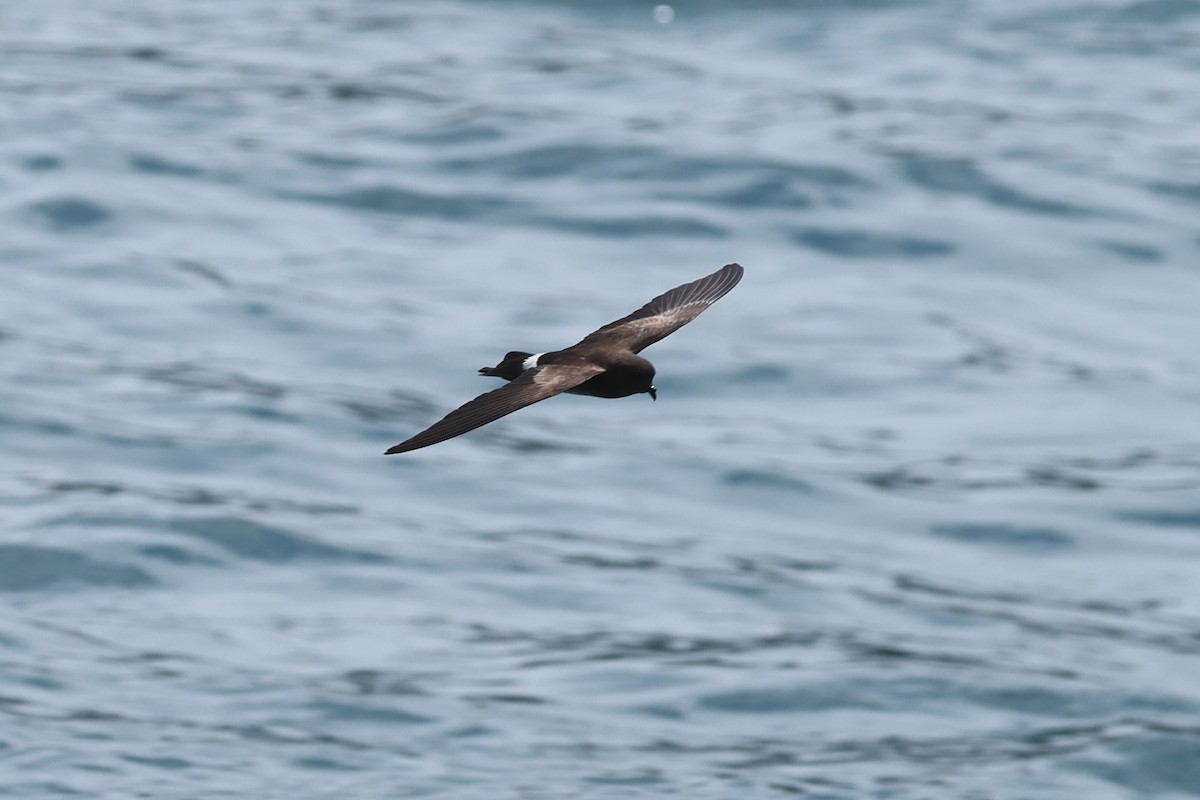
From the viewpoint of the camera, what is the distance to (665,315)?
25.6 ft

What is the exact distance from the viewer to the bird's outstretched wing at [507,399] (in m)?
5.57

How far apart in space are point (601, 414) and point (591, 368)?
10.0 meters

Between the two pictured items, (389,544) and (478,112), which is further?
(478,112)

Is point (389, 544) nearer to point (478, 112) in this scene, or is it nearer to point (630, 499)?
point (630, 499)

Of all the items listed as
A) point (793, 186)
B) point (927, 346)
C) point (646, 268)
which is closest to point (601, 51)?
point (793, 186)

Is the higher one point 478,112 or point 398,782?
point 478,112

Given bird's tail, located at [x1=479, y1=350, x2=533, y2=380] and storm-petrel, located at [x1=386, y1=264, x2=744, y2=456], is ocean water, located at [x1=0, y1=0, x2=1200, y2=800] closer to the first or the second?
storm-petrel, located at [x1=386, y1=264, x2=744, y2=456]

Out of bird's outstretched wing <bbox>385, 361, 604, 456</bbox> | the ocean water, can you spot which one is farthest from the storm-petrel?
the ocean water

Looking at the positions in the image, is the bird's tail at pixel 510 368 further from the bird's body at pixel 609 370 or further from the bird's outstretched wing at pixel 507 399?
the bird's outstretched wing at pixel 507 399

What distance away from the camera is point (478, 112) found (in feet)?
74.4

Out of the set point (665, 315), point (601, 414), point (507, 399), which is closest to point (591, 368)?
point (507, 399)

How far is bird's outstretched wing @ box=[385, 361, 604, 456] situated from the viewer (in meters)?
5.57

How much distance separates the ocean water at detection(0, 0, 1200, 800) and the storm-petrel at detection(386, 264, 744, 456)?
4.07 metres

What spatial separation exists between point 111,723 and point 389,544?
2.90m
